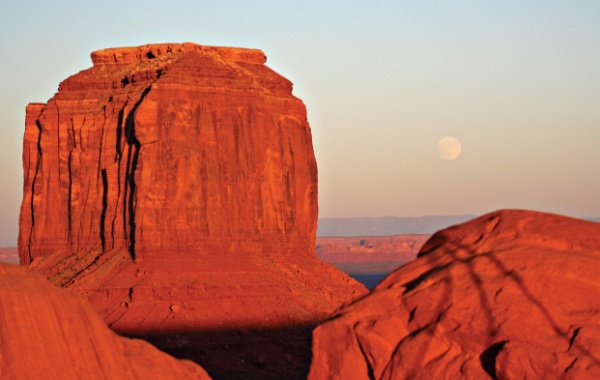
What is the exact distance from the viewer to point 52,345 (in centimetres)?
Answer: 2566

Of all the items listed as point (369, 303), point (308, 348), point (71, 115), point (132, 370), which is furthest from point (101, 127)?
point (369, 303)

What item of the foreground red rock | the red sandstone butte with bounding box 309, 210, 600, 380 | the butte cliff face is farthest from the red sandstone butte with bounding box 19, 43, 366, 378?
the red sandstone butte with bounding box 309, 210, 600, 380

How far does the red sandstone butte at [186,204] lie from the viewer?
7412cm

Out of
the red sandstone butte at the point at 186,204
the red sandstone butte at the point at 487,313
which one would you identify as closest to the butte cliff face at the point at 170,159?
the red sandstone butte at the point at 186,204

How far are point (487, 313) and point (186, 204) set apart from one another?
63405 mm

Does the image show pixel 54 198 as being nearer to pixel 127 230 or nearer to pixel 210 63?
pixel 127 230

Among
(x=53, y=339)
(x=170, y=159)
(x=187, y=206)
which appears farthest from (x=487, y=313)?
(x=187, y=206)

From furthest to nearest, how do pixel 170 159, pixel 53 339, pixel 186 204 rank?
pixel 186 204 → pixel 170 159 → pixel 53 339

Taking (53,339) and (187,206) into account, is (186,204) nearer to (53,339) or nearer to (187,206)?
(187,206)

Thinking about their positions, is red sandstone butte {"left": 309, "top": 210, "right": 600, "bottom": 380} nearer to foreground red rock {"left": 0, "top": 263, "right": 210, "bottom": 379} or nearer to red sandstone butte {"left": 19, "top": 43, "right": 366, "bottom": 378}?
foreground red rock {"left": 0, "top": 263, "right": 210, "bottom": 379}

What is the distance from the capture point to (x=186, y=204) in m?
80.9

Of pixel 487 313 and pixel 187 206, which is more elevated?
pixel 487 313

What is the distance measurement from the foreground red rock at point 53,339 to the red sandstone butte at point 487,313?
799cm

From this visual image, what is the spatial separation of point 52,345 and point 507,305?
11355mm
